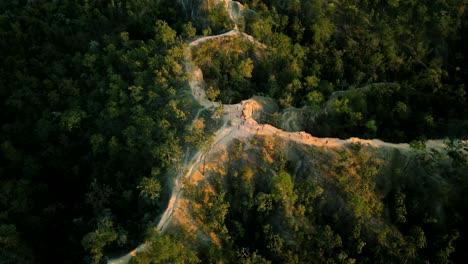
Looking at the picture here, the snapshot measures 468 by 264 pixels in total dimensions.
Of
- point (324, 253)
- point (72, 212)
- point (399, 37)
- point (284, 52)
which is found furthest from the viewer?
point (399, 37)

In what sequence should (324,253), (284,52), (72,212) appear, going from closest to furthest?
(324,253)
(72,212)
(284,52)

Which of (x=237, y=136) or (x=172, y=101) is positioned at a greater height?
(x=172, y=101)

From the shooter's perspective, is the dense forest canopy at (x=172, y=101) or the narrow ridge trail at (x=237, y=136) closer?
the narrow ridge trail at (x=237, y=136)

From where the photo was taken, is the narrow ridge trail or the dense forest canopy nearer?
the narrow ridge trail

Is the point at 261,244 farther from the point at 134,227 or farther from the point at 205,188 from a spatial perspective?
the point at 134,227

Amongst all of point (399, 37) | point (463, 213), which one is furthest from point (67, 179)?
point (399, 37)

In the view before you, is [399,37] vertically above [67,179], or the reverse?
[399,37]

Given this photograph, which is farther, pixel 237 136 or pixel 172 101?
pixel 172 101

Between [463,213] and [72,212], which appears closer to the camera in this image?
[463,213]
